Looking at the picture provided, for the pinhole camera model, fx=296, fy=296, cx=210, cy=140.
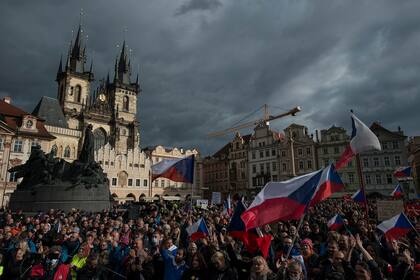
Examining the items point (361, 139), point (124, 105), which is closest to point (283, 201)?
point (361, 139)

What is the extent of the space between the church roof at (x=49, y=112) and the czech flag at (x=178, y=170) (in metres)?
45.7

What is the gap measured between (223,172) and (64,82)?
41.2 meters

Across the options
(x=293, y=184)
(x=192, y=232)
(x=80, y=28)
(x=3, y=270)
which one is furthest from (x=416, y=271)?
(x=80, y=28)

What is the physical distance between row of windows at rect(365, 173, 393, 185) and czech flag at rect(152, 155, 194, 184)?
41.0 metres

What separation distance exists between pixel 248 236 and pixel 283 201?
3.44ft

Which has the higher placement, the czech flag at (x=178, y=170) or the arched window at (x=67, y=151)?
the arched window at (x=67, y=151)

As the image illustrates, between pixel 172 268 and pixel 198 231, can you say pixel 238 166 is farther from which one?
pixel 172 268

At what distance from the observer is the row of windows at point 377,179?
1705 inches

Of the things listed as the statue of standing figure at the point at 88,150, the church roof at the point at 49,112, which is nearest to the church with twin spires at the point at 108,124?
the church roof at the point at 49,112

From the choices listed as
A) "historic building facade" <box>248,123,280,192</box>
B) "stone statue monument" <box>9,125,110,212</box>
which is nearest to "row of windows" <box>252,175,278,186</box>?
"historic building facade" <box>248,123,280,192</box>

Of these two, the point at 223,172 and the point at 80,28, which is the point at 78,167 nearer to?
the point at 223,172

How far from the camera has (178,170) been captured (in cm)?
1269

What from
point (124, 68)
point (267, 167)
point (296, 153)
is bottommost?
point (267, 167)

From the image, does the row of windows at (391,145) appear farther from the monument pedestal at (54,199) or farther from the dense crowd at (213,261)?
the dense crowd at (213,261)
